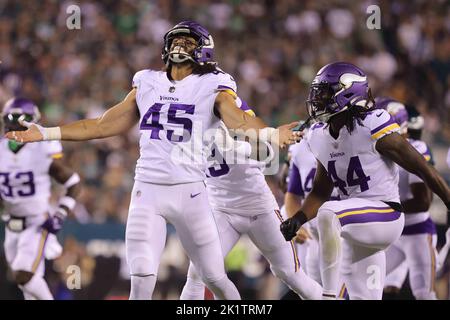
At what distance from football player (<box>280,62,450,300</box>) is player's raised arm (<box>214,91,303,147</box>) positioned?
573 mm

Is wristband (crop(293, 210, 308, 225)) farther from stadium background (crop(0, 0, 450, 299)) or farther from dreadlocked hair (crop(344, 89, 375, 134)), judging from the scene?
stadium background (crop(0, 0, 450, 299))

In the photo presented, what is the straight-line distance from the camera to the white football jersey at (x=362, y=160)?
5.54 metres

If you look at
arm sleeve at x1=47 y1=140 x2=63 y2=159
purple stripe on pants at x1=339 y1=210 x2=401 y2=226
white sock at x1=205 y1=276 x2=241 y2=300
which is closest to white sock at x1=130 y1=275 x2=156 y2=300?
white sock at x1=205 y1=276 x2=241 y2=300

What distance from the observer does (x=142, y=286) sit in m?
5.36

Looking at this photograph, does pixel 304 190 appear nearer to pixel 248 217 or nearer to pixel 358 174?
pixel 248 217

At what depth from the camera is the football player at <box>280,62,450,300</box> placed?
5488 mm

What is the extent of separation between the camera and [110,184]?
1097 centimetres

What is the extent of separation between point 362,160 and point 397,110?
1.83m

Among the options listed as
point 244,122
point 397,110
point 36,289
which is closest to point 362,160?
point 244,122

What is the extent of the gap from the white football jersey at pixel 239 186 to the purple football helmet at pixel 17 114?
218cm

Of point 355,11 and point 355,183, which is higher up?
point 355,11
